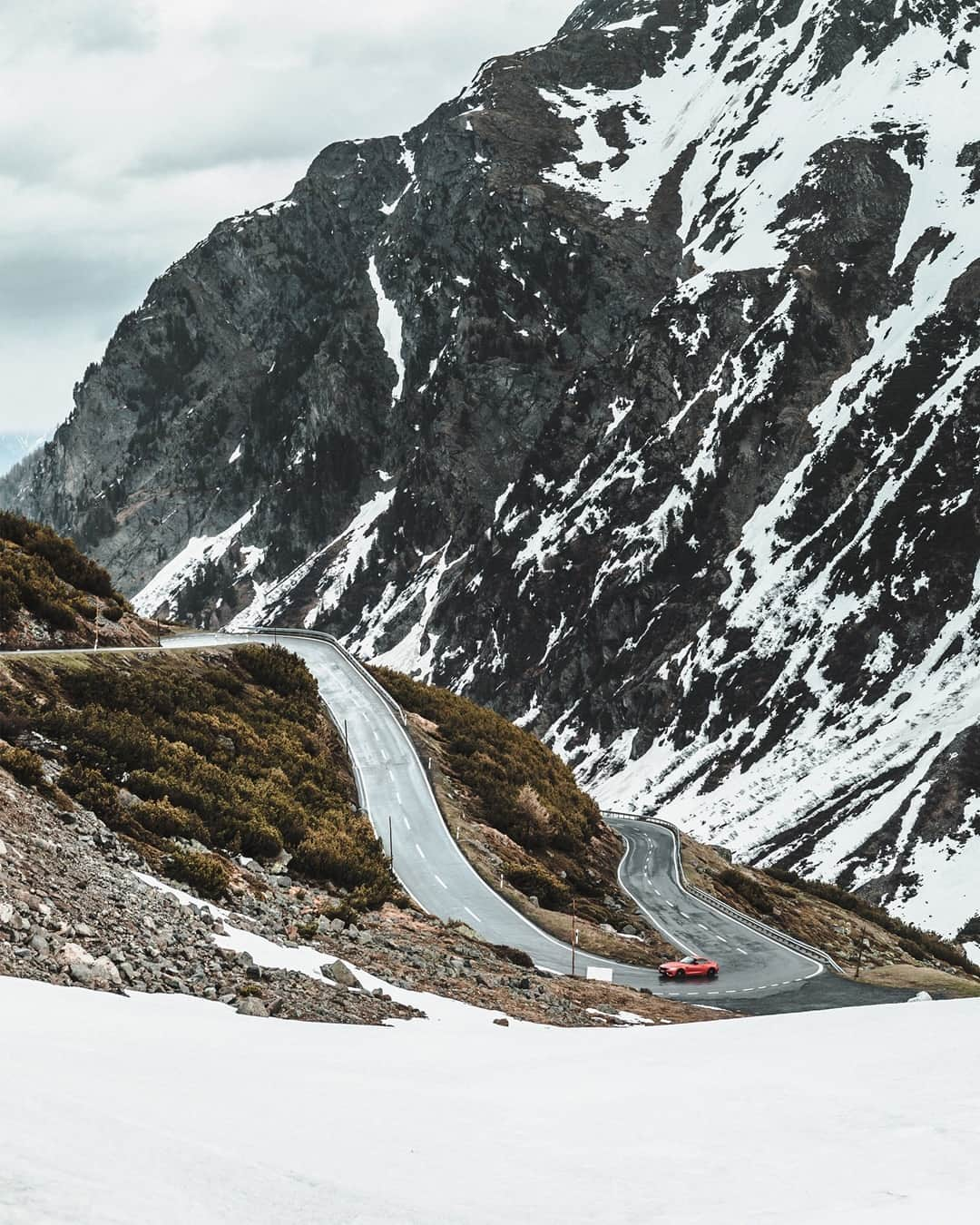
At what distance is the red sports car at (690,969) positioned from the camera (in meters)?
29.6

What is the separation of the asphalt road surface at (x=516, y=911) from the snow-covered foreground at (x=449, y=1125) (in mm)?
15307

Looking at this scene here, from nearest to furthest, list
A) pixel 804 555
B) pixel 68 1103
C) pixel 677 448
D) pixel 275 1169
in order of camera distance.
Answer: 1. pixel 275 1169
2. pixel 68 1103
3. pixel 804 555
4. pixel 677 448

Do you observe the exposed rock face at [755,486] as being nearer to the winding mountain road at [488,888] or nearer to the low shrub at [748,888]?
the low shrub at [748,888]

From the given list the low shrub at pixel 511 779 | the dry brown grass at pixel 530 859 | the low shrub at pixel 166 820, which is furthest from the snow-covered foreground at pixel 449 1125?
the low shrub at pixel 511 779

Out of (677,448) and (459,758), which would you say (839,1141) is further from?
(677,448)

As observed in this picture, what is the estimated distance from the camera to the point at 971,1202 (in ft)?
17.2

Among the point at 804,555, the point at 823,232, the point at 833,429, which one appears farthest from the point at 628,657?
the point at 823,232

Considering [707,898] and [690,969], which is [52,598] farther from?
[707,898]

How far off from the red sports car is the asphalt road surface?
0.86 ft

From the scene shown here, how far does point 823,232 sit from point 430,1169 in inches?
6698

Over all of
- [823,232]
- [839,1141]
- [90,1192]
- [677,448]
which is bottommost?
[90,1192]

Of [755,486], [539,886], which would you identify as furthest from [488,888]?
[755,486]

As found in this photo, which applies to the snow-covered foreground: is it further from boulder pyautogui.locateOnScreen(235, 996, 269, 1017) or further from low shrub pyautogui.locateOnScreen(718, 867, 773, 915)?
low shrub pyautogui.locateOnScreen(718, 867, 773, 915)

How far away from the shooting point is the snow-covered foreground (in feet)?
15.4
